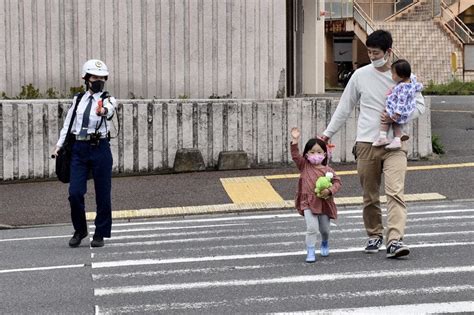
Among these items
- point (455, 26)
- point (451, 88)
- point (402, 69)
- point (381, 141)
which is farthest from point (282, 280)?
point (455, 26)

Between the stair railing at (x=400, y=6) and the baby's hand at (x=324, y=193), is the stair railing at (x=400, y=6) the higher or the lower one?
the higher one

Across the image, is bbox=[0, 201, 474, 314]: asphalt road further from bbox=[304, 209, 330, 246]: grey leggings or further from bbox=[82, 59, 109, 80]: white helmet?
bbox=[82, 59, 109, 80]: white helmet

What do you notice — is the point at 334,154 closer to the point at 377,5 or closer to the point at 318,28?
the point at 318,28

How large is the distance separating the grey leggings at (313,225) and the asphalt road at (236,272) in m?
0.23

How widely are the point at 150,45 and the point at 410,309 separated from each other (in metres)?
10.6

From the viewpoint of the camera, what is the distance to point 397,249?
8039mm

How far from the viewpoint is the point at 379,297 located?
22.1ft

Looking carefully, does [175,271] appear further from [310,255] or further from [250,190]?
[250,190]

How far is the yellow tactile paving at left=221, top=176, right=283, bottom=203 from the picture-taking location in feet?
43.3

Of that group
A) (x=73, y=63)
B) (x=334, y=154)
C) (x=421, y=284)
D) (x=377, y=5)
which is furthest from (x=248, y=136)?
(x=377, y=5)

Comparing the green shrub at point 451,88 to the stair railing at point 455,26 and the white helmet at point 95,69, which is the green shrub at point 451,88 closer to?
the stair railing at point 455,26


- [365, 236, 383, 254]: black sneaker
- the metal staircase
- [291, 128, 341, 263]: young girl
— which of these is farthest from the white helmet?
the metal staircase

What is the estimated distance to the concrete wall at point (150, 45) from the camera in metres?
15.8

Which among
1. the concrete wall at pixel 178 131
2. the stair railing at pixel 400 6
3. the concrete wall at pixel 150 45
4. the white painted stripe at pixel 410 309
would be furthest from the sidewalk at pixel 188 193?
the stair railing at pixel 400 6
